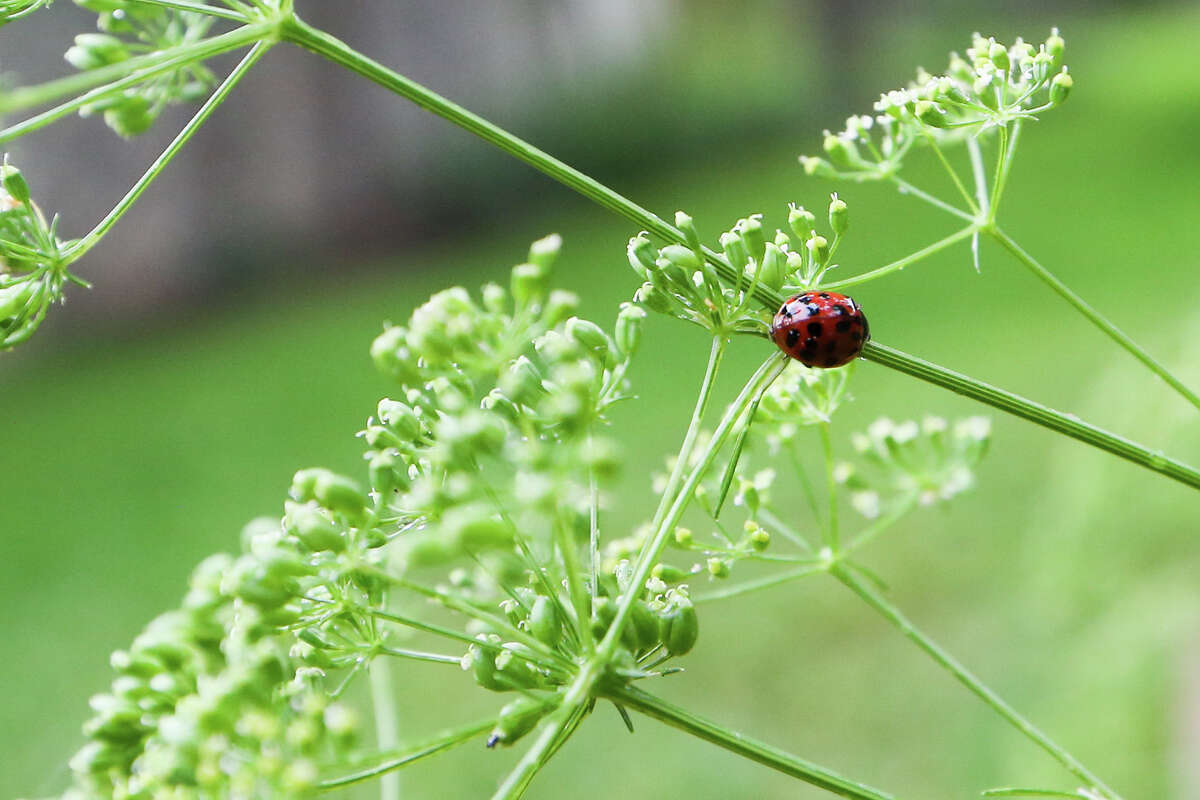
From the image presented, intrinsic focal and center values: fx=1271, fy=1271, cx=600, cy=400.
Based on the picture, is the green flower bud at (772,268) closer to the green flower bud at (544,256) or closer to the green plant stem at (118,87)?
the green flower bud at (544,256)

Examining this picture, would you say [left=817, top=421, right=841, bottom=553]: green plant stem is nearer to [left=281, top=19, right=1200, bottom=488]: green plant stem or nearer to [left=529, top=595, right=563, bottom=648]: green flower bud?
[left=281, top=19, right=1200, bottom=488]: green plant stem

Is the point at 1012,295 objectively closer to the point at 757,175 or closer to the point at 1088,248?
the point at 1088,248

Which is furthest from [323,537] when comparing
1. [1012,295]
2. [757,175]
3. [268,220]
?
[757,175]

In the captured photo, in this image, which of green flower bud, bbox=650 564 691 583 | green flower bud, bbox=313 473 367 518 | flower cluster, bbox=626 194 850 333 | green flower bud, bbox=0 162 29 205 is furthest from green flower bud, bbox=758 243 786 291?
green flower bud, bbox=0 162 29 205

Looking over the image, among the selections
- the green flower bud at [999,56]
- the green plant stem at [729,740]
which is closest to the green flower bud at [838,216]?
the green flower bud at [999,56]

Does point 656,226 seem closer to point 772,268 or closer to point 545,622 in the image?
point 772,268
